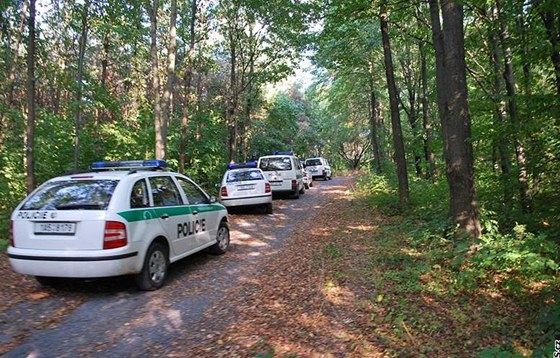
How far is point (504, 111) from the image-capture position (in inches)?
409

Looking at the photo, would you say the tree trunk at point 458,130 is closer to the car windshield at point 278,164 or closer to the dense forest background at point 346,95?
the dense forest background at point 346,95

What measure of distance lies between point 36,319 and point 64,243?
956mm

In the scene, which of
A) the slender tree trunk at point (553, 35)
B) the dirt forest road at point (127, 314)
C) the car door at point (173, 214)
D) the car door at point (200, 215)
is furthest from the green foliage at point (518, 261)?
the car door at point (200, 215)

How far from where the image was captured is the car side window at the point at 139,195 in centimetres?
590

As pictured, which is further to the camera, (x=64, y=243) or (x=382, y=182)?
(x=382, y=182)

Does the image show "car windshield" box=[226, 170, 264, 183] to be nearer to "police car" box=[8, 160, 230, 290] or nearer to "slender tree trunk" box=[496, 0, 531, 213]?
"police car" box=[8, 160, 230, 290]

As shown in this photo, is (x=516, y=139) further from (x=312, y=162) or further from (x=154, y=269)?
(x=312, y=162)

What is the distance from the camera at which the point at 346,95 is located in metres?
29.7

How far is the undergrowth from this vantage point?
405 centimetres

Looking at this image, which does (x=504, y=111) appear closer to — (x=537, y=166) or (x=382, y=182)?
(x=537, y=166)

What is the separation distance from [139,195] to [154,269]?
114cm

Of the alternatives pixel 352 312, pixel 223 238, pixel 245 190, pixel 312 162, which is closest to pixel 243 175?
pixel 245 190

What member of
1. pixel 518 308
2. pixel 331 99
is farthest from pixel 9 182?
pixel 331 99

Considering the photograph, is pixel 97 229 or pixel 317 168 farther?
pixel 317 168
